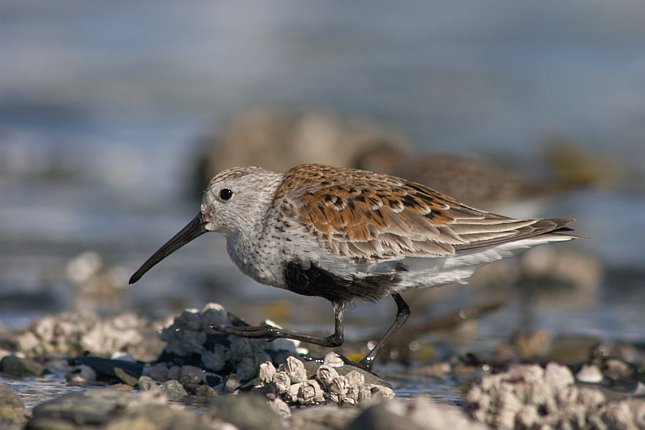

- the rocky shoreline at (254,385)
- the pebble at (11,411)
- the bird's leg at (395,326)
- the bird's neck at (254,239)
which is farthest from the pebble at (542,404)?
the pebble at (11,411)

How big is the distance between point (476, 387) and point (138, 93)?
1843cm

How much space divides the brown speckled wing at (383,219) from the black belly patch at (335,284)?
0.53ft

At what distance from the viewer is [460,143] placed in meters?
19.2

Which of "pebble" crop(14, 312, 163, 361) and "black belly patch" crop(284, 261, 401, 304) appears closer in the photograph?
"black belly patch" crop(284, 261, 401, 304)

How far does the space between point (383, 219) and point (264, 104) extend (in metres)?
15.6

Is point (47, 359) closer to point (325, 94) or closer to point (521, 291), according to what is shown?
point (521, 291)

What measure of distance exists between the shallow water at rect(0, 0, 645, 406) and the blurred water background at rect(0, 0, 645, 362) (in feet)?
0.16

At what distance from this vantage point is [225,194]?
6797 millimetres

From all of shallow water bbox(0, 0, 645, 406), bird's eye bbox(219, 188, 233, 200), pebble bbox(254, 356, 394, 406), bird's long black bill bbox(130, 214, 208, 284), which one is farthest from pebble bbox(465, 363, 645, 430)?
bird's long black bill bbox(130, 214, 208, 284)

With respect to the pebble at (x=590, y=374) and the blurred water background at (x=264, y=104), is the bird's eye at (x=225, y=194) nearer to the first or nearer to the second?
the blurred water background at (x=264, y=104)

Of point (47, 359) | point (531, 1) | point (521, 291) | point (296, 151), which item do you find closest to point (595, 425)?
point (47, 359)

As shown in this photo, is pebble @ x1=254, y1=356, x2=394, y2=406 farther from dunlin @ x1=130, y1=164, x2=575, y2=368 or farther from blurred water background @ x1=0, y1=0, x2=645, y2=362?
blurred water background @ x1=0, y1=0, x2=645, y2=362

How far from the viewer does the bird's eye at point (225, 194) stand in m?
6.79

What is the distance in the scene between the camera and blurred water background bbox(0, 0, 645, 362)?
10.6 metres
